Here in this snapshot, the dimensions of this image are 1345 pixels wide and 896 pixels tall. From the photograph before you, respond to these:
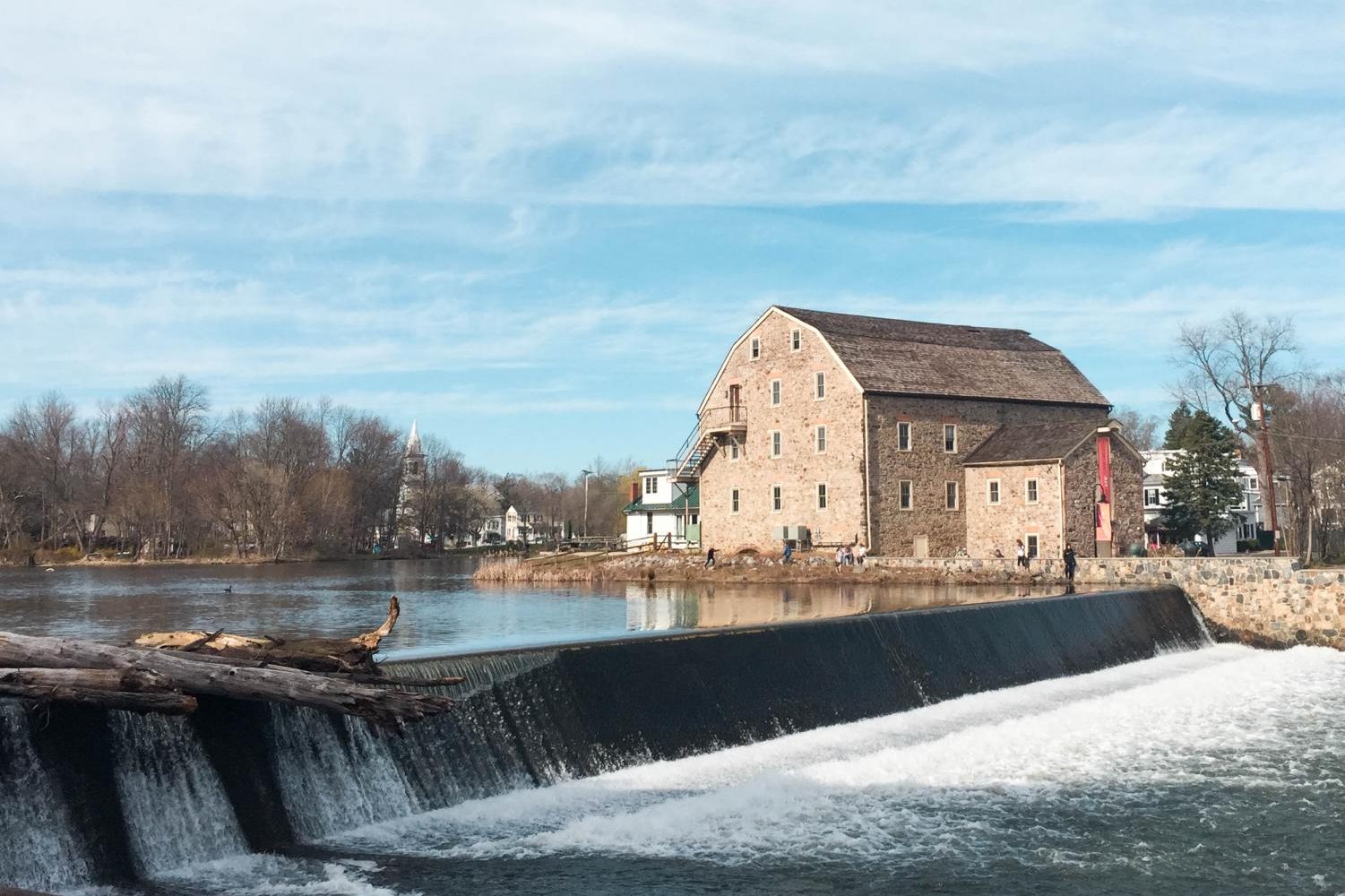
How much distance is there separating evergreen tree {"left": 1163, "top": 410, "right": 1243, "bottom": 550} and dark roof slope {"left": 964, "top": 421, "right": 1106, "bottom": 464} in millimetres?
13277

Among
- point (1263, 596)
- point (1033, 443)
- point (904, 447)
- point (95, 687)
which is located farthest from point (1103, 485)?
point (95, 687)

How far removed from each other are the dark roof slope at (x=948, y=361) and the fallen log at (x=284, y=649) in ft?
116

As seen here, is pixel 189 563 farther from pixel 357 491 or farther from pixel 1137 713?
pixel 1137 713

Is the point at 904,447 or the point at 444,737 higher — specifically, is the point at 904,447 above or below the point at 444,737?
above

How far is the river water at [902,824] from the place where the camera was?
913cm

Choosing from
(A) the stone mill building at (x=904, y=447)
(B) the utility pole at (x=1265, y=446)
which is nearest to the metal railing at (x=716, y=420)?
(A) the stone mill building at (x=904, y=447)

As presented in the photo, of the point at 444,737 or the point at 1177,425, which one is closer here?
the point at 444,737

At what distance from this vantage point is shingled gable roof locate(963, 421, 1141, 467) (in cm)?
4269

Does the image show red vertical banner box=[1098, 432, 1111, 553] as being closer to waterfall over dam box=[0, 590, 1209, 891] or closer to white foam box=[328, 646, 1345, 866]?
white foam box=[328, 646, 1345, 866]

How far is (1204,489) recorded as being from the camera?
55.2 meters

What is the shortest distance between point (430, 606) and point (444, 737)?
989 inches

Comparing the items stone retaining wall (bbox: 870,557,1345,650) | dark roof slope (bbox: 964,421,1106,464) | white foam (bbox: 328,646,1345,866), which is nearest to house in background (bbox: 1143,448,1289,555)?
dark roof slope (bbox: 964,421,1106,464)

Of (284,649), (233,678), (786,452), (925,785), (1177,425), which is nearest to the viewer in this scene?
(233,678)

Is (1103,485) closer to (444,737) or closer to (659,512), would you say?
(659,512)
